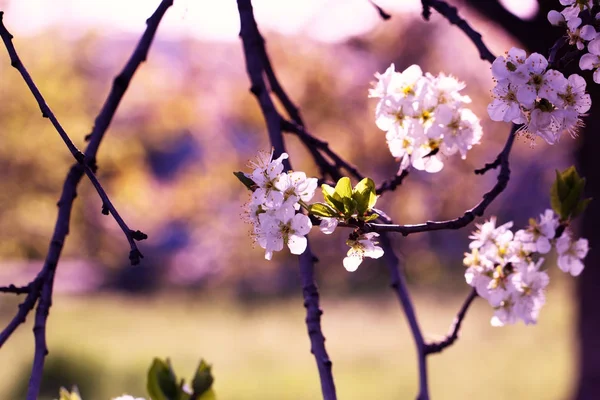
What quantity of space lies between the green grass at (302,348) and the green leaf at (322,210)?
3.56m

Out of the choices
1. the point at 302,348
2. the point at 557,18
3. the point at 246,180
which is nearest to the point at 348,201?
the point at 246,180

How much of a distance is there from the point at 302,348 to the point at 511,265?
648cm

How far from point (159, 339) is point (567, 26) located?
24.2 ft

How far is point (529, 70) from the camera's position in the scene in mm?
829

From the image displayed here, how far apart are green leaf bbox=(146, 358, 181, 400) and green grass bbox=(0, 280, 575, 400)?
341 centimetres

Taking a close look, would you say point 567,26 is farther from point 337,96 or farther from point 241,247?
point 241,247

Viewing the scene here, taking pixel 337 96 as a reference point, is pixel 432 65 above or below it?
above

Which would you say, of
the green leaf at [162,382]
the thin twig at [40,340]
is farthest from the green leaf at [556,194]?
the thin twig at [40,340]

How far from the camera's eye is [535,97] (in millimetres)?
835

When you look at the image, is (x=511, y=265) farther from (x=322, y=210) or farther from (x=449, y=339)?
(x=322, y=210)

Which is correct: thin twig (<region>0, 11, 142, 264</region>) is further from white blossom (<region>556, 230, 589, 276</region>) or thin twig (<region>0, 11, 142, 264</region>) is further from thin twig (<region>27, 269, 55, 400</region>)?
white blossom (<region>556, 230, 589, 276</region>)

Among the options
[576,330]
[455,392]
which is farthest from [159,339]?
[576,330]

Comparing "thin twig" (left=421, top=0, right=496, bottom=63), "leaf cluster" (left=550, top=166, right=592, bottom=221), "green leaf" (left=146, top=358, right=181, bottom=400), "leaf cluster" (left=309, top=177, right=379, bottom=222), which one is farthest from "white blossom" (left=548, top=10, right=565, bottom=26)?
"green leaf" (left=146, top=358, right=181, bottom=400)

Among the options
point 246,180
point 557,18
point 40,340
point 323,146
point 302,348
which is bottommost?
point 40,340
